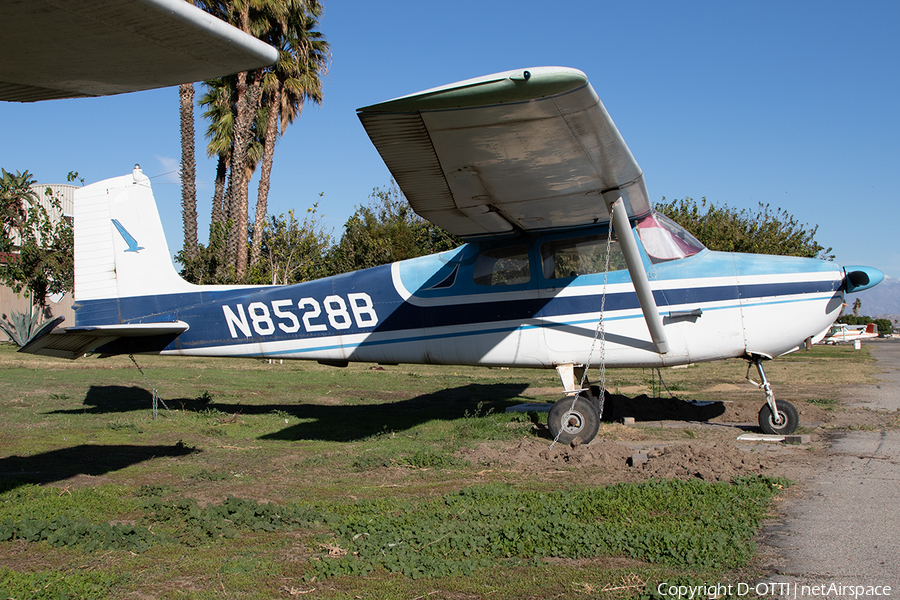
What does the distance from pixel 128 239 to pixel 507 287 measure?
18.8 feet

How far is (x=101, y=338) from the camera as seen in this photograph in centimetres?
782

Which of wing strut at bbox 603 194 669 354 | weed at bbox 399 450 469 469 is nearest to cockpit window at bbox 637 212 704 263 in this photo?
wing strut at bbox 603 194 669 354

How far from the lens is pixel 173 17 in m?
2.58

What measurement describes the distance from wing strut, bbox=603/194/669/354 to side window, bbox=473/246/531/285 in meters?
1.43

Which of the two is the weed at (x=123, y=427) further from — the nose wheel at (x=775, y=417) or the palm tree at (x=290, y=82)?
the palm tree at (x=290, y=82)

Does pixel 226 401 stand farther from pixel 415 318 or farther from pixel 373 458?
pixel 373 458

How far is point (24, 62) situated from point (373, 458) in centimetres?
469

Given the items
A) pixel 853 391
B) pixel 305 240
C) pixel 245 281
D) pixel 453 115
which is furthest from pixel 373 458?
pixel 305 240

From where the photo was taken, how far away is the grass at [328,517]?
335 centimetres

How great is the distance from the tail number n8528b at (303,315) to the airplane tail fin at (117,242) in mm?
1300

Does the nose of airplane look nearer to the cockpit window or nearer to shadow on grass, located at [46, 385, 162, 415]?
the cockpit window

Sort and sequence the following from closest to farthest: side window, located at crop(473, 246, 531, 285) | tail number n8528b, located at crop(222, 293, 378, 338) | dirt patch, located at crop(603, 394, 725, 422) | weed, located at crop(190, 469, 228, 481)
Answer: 1. weed, located at crop(190, 469, 228, 481)
2. side window, located at crop(473, 246, 531, 285)
3. tail number n8528b, located at crop(222, 293, 378, 338)
4. dirt patch, located at crop(603, 394, 725, 422)

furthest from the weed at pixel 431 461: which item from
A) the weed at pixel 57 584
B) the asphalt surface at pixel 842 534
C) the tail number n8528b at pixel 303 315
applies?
the weed at pixel 57 584

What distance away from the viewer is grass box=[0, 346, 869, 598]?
132 inches
